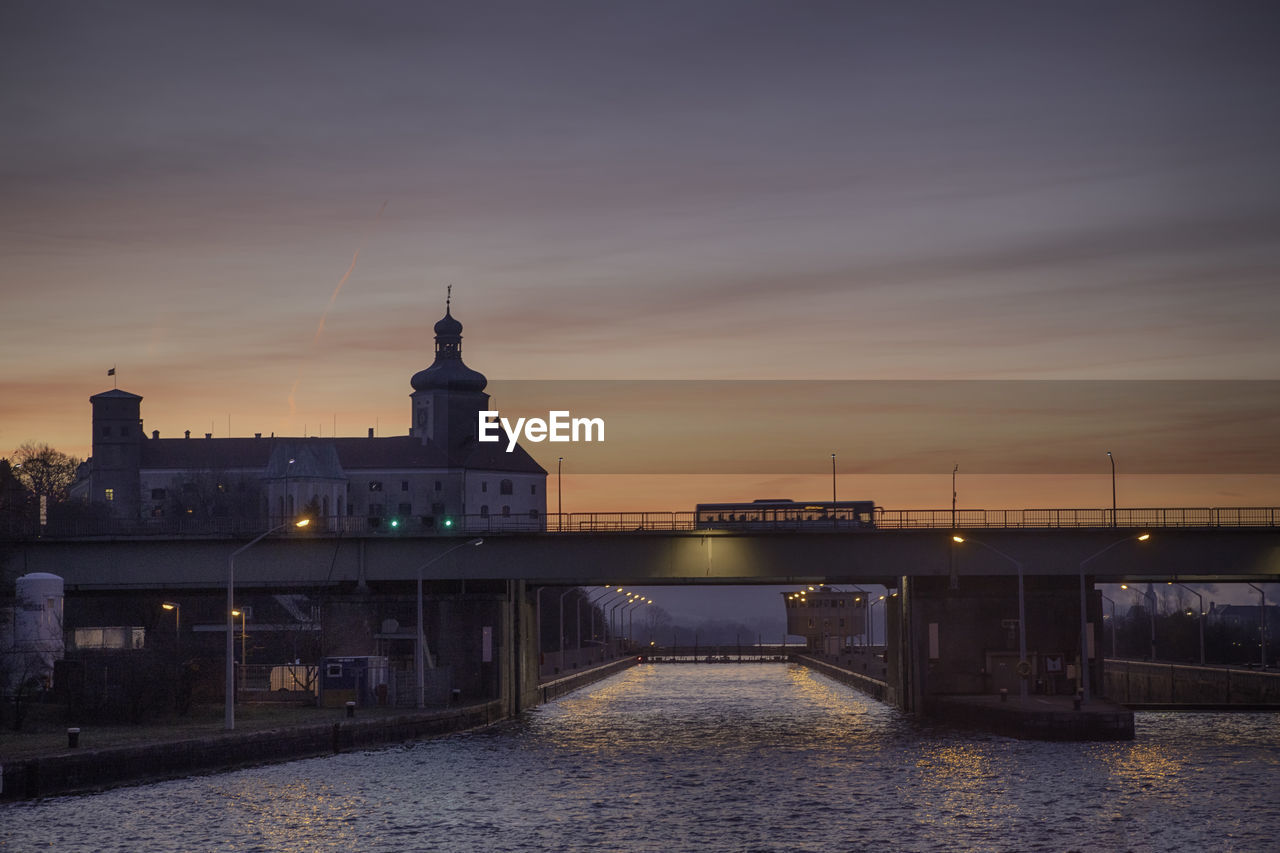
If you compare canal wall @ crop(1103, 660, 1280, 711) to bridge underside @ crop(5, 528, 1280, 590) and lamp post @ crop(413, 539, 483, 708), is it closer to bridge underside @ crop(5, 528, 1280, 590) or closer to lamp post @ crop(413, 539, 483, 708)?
bridge underside @ crop(5, 528, 1280, 590)

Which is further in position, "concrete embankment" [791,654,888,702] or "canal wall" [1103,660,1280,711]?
"concrete embankment" [791,654,888,702]

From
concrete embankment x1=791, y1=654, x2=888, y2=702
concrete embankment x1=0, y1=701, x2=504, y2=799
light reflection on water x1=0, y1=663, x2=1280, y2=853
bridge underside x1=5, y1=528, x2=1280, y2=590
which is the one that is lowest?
concrete embankment x1=791, y1=654, x2=888, y2=702

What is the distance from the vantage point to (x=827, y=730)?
8962cm

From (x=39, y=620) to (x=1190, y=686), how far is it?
89605mm

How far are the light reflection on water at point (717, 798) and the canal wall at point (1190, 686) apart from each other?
23360mm

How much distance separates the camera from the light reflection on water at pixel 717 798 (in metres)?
47.2

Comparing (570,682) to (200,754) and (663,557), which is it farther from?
(200,754)

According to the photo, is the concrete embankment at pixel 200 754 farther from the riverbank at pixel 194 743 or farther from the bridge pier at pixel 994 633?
the bridge pier at pixel 994 633

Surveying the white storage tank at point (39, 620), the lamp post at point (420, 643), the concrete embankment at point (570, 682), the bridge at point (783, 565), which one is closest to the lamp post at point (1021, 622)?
the bridge at point (783, 565)

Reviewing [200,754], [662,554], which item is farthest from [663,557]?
[200,754]

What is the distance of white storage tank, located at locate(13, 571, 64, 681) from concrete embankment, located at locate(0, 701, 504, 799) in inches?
780

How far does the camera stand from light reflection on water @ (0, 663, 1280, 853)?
155 ft

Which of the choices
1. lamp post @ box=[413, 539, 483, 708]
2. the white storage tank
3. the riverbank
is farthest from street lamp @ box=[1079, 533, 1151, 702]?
the white storage tank

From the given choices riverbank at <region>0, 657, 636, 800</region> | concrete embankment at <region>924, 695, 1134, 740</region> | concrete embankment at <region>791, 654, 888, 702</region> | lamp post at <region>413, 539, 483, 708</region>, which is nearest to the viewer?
riverbank at <region>0, 657, 636, 800</region>
